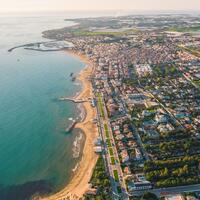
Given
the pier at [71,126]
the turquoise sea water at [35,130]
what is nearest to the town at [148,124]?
the pier at [71,126]

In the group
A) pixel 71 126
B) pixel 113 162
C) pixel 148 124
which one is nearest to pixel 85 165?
pixel 113 162

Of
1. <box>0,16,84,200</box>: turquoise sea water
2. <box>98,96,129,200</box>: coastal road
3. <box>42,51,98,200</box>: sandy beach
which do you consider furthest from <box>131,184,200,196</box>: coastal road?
<box>0,16,84,200</box>: turquoise sea water

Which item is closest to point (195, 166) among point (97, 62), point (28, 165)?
point (28, 165)

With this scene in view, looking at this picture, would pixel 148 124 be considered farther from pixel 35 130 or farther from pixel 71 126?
pixel 35 130

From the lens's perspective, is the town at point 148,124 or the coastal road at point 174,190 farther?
the town at point 148,124

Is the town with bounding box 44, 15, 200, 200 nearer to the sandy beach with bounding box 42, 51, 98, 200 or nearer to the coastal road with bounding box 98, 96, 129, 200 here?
the coastal road with bounding box 98, 96, 129, 200

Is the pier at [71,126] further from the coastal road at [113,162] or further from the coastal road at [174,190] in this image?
the coastal road at [174,190]

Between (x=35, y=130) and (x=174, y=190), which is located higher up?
(x=174, y=190)
